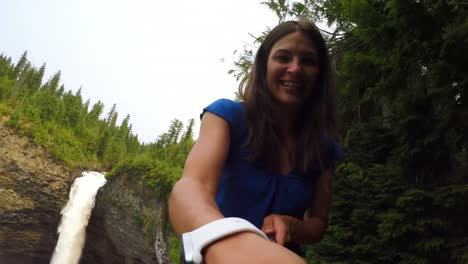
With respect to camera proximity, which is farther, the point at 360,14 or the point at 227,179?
the point at 360,14

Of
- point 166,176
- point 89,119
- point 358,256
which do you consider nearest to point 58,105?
point 89,119

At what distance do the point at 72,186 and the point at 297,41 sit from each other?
3076 cm

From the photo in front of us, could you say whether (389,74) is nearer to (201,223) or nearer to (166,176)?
(201,223)

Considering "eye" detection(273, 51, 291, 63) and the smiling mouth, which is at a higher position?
"eye" detection(273, 51, 291, 63)

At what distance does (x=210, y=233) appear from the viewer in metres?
0.71

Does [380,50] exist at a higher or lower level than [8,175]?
higher

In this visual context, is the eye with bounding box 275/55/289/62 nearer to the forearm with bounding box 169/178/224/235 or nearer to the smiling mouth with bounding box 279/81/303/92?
the smiling mouth with bounding box 279/81/303/92

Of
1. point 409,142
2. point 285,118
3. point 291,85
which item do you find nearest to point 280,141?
point 285,118

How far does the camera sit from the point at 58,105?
42.9 meters

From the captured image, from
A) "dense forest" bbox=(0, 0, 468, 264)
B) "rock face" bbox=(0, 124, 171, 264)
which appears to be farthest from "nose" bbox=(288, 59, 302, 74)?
"rock face" bbox=(0, 124, 171, 264)

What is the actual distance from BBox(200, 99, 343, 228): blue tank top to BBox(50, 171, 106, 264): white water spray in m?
28.0

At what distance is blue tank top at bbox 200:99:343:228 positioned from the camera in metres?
1.33

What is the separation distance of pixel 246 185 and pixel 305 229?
31cm

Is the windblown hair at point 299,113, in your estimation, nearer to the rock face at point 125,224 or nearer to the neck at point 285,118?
the neck at point 285,118
